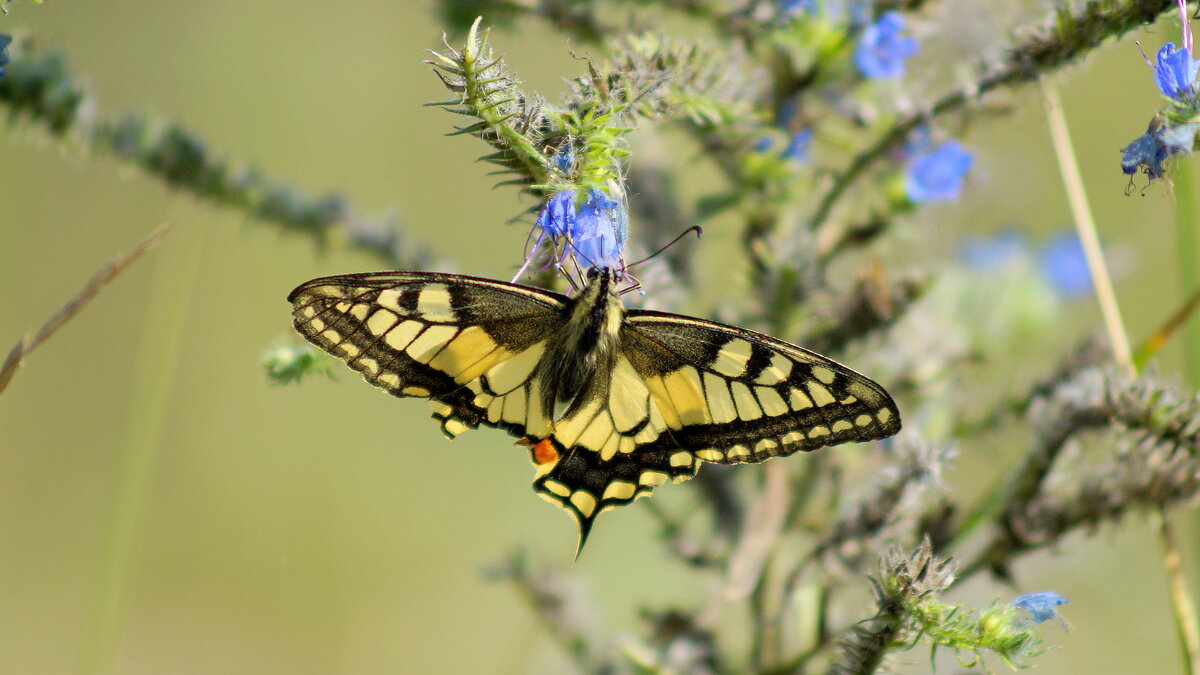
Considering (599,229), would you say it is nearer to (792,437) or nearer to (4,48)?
(792,437)

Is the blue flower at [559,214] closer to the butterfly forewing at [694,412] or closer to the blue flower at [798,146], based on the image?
the butterfly forewing at [694,412]

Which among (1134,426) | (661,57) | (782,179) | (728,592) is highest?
(782,179)

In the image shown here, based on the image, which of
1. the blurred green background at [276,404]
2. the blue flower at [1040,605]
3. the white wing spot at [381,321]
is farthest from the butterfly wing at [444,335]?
the blurred green background at [276,404]

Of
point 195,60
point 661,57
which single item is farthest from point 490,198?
point 661,57

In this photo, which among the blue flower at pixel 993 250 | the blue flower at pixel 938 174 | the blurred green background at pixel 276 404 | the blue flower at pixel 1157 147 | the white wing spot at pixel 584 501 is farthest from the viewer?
the blurred green background at pixel 276 404

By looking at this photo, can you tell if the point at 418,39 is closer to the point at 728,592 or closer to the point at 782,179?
the point at 782,179
